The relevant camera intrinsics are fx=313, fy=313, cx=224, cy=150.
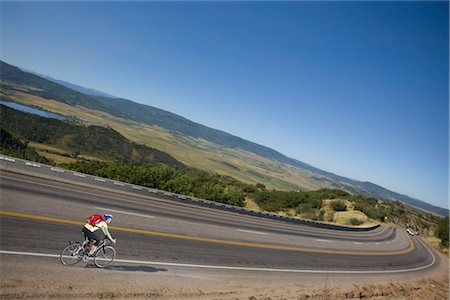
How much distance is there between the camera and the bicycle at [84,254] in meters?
10.1

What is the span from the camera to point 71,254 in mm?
10195

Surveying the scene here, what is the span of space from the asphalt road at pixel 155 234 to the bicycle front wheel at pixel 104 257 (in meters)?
0.94

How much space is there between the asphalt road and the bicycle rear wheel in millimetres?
639

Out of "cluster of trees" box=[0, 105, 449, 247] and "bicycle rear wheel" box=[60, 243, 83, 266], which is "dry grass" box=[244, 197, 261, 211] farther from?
"bicycle rear wheel" box=[60, 243, 83, 266]

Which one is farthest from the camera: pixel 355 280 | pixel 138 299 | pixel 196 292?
pixel 355 280

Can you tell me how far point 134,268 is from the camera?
11.3m

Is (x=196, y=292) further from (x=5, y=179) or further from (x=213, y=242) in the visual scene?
(x=5, y=179)

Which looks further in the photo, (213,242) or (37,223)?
(213,242)

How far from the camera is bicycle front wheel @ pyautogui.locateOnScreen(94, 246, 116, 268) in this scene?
35.2 ft

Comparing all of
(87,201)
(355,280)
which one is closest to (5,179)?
(87,201)

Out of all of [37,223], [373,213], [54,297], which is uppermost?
[37,223]

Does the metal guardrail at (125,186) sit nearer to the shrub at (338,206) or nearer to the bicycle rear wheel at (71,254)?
the bicycle rear wheel at (71,254)

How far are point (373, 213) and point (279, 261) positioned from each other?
58.6 meters

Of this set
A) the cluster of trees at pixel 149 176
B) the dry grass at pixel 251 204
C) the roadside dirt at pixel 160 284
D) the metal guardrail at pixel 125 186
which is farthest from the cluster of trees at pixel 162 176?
the roadside dirt at pixel 160 284
